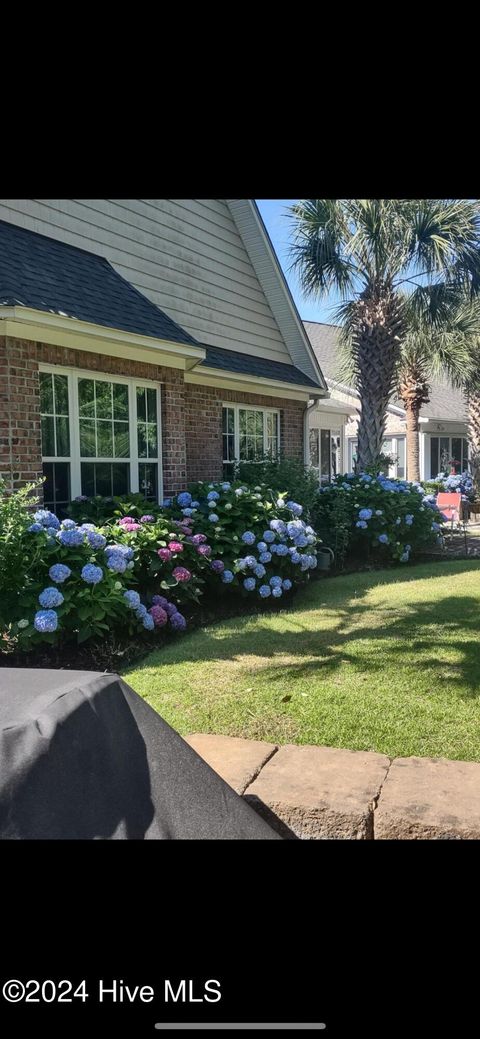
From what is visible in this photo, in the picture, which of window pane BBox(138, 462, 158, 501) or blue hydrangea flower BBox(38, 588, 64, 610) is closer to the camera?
blue hydrangea flower BBox(38, 588, 64, 610)

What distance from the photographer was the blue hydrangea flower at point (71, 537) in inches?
218

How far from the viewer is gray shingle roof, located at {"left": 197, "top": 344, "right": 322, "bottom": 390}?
10505mm

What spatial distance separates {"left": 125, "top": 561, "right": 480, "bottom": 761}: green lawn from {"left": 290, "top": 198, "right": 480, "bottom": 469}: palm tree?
6.62 m

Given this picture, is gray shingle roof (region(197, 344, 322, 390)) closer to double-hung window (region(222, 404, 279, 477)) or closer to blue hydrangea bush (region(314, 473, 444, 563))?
double-hung window (region(222, 404, 279, 477))

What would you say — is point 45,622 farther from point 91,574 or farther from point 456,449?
point 456,449

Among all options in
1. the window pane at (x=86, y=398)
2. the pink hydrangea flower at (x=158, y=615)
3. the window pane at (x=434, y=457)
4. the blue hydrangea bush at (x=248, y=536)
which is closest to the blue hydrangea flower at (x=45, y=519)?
the pink hydrangea flower at (x=158, y=615)

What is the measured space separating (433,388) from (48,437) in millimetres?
25311

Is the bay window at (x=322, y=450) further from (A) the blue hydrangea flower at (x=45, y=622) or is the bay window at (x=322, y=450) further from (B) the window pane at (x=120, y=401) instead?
(A) the blue hydrangea flower at (x=45, y=622)

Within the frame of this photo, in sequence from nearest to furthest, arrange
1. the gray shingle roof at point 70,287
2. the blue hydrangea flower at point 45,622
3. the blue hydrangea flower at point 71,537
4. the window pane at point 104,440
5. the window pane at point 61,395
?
1. the blue hydrangea flower at point 45,622
2. the blue hydrangea flower at point 71,537
3. the gray shingle roof at point 70,287
4. the window pane at point 61,395
5. the window pane at point 104,440

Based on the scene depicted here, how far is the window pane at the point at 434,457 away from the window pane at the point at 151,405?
803 inches

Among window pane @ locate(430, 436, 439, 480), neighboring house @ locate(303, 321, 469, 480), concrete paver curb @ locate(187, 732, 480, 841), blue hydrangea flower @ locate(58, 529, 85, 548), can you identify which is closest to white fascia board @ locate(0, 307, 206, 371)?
blue hydrangea flower @ locate(58, 529, 85, 548)

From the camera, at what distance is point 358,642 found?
6.06 m
